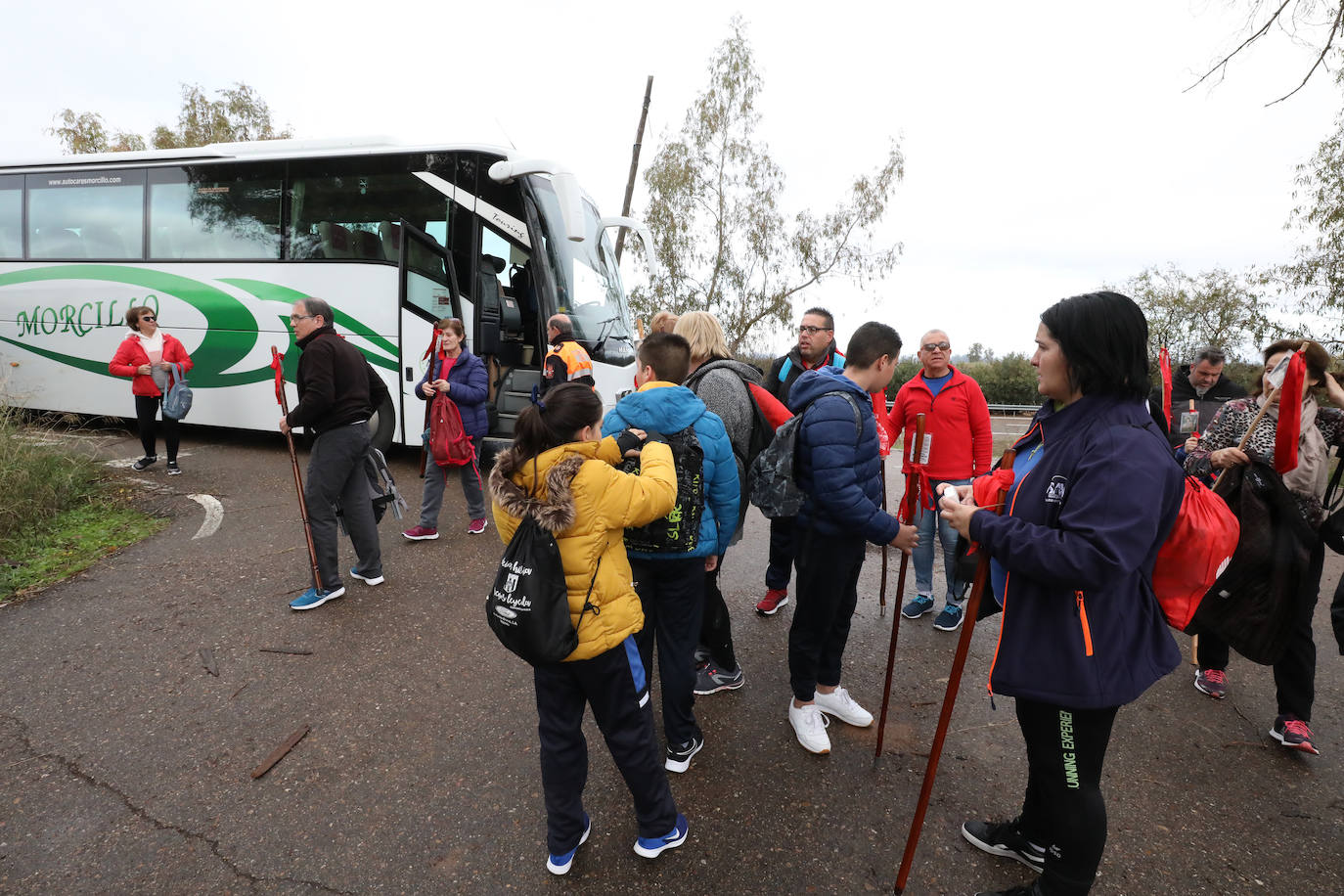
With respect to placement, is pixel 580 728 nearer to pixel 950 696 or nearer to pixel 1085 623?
pixel 950 696

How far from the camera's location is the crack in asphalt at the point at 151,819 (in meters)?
2.19

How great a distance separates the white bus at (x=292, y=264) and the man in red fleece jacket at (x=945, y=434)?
3.87 meters

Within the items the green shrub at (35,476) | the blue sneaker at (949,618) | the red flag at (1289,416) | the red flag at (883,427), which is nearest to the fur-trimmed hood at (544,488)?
the red flag at (883,427)

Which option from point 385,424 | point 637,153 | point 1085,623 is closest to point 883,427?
point 1085,623

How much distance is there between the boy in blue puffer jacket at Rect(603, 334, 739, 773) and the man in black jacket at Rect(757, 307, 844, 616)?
1.37 metres

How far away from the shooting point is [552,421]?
6.68 ft

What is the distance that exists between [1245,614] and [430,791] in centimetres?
359

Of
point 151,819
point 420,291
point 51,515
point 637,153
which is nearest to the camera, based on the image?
point 151,819

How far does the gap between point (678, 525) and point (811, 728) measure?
125 centimetres

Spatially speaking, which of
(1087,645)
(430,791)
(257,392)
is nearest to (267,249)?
(257,392)

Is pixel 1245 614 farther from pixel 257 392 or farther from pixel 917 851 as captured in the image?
pixel 257 392

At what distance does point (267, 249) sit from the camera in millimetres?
7910

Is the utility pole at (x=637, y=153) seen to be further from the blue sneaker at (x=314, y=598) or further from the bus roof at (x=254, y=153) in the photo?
the blue sneaker at (x=314, y=598)

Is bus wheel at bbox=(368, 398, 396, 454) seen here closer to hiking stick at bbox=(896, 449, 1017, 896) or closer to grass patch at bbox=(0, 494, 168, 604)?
grass patch at bbox=(0, 494, 168, 604)
